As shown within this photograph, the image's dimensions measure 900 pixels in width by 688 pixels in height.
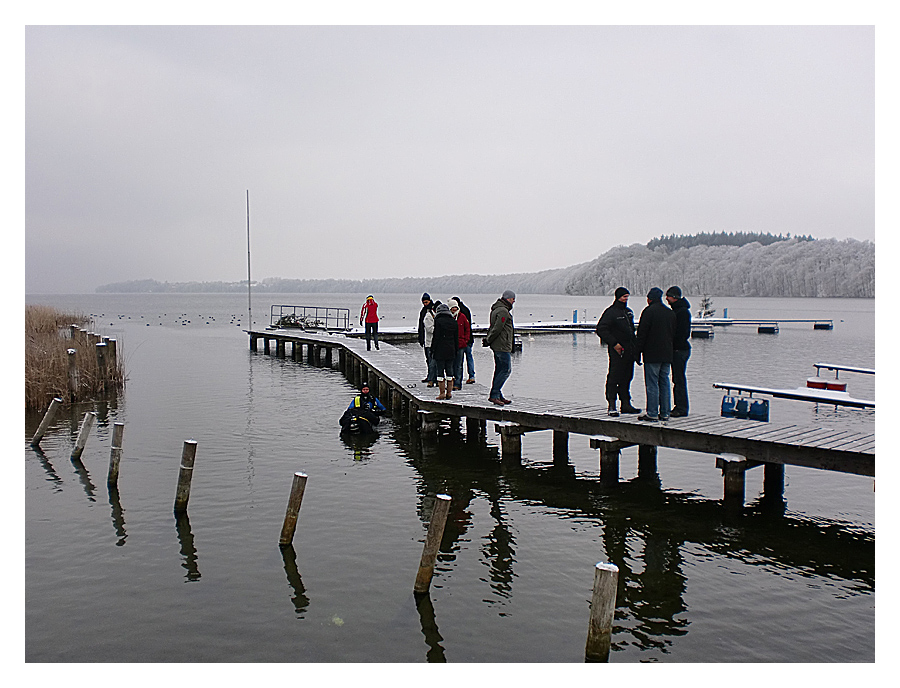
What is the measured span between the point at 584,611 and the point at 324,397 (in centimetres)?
1632

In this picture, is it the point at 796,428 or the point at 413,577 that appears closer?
the point at 413,577

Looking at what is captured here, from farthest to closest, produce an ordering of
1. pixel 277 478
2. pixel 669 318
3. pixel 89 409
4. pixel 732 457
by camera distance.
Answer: pixel 89 409
pixel 277 478
pixel 669 318
pixel 732 457

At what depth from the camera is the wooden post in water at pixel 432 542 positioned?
310 inches

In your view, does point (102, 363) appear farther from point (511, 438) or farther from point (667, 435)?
point (667, 435)

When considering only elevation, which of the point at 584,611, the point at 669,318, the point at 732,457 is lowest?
the point at 584,611

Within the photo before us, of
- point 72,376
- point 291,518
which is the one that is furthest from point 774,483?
point 72,376

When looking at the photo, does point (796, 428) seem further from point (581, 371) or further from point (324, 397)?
point (581, 371)

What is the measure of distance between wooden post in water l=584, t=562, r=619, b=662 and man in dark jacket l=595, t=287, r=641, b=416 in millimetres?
5722

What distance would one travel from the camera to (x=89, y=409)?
2022cm

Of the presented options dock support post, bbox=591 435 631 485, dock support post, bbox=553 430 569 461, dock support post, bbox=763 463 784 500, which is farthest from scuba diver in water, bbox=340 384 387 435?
dock support post, bbox=763 463 784 500

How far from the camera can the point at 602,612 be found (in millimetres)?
6332

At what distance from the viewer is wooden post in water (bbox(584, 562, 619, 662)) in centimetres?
612

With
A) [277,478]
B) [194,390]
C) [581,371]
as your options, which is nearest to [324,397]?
[194,390]

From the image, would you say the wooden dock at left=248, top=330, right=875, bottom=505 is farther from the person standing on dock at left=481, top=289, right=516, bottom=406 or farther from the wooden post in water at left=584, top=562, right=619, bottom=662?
the wooden post in water at left=584, top=562, right=619, bottom=662
